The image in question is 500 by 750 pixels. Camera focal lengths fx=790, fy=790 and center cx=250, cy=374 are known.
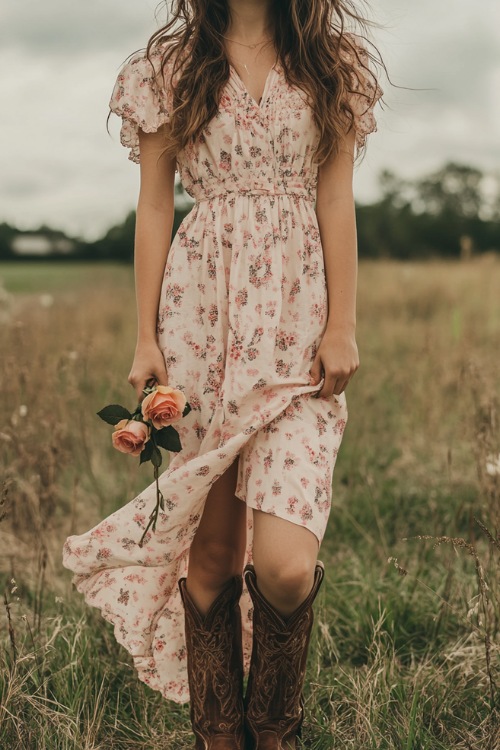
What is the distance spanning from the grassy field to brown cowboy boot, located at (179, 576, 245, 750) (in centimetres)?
21

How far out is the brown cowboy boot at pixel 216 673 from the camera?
2.10 m

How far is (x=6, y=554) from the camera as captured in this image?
3340 millimetres

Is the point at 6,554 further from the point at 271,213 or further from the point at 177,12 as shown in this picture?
the point at 177,12

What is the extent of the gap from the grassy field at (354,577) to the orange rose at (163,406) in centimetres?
52

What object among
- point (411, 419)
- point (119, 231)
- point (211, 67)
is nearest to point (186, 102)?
point (211, 67)

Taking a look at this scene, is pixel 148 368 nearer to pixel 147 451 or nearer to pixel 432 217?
pixel 147 451

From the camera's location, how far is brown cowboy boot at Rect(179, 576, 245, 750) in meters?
2.10

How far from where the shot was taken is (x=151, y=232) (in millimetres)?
2217

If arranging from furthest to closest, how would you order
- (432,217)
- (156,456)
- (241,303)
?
1. (432,217)
2. (241,303)
3. (156,456)

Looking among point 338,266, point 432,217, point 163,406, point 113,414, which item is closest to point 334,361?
point 338,266

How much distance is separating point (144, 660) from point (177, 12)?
191 centimetres

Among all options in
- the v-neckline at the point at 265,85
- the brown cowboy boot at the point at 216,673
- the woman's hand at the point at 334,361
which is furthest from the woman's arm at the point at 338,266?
the brown cowboy boot at the point at 216,673

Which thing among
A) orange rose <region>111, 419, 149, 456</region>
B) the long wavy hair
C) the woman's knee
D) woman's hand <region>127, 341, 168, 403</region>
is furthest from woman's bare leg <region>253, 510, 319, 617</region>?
the long wavy hair

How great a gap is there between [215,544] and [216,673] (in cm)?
34
